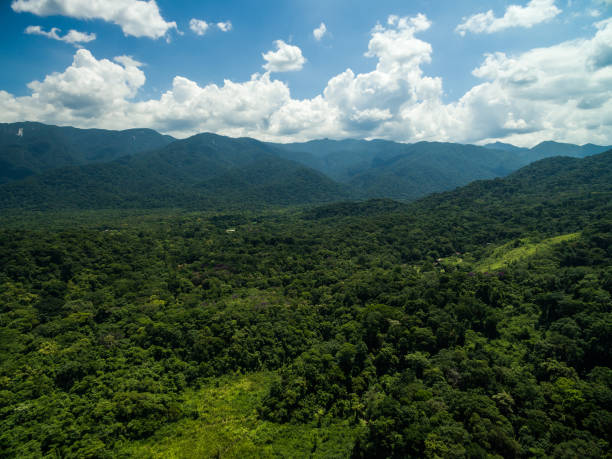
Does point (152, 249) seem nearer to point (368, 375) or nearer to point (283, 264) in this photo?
point (283, 264)

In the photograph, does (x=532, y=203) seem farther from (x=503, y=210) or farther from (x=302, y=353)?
(x=302, y=353)

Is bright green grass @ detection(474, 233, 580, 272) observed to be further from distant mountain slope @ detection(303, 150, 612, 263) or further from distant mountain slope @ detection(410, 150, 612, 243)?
distant mountain slope @ detection(410, 150, 612, 243)

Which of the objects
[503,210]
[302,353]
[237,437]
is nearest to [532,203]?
[503,210]

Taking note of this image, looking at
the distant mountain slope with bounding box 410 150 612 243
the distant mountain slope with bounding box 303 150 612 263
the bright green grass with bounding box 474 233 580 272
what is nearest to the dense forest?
the bright green grass with bounding box 474 233 580 272

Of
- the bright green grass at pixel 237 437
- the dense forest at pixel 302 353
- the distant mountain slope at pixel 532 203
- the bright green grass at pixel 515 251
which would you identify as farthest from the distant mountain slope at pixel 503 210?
the bright green grass at pixel 237 437

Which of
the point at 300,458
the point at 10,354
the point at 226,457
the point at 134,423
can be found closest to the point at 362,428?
the point at 300,458
